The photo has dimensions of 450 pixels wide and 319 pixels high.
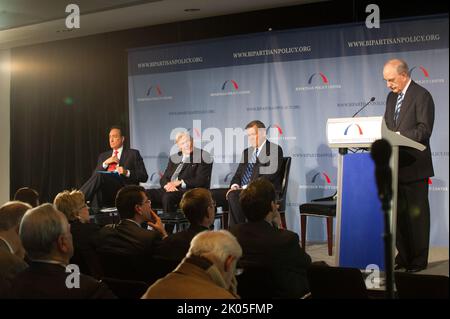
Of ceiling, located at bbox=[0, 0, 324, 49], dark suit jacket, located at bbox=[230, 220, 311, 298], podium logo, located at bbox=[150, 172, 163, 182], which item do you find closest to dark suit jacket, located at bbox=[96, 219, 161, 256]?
dark suit jacket, located at bbox=[230, 220, 311, 298]

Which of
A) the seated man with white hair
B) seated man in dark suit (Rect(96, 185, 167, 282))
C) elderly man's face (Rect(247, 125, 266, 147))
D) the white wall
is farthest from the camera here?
the white wall

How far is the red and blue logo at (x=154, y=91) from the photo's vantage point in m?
8.06

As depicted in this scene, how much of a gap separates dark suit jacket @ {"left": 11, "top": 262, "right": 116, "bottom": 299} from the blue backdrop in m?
4.59

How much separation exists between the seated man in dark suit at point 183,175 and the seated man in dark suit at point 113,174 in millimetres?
327

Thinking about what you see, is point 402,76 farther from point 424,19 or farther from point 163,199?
point 163,199

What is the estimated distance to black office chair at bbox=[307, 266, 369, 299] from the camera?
106 inches

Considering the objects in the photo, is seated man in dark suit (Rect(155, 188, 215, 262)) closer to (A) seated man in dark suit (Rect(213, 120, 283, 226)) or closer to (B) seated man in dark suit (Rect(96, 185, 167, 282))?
(B) seated man in dark suit (Rect(96, 185, 167, 282))

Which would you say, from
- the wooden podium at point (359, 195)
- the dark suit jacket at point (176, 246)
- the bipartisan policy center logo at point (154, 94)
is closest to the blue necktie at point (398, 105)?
the wooden podium at point (359, 195)

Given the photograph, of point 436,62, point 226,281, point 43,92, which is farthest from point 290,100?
point 226,281

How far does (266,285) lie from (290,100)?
4524 mm

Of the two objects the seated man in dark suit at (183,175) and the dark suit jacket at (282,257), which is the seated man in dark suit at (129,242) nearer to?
the dark suit jacket at (282,257)

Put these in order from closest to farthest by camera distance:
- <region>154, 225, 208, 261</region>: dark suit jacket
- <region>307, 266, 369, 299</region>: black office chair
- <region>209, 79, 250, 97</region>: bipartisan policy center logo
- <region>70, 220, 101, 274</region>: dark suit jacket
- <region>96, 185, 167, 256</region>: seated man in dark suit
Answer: <region>307, 266, 369, 299</region>: black office chair < <region>154, 225, 208, 261</region>: dark suit jacket < <region>96, 185, 167, 256</region>: seated man in dark suit < <region>70, 220, 101, 274</region>: dark suit jacket < <region>209, 79, 250, 97</region>: bipartisan policy center logo

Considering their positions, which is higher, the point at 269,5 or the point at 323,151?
the point at 269,5

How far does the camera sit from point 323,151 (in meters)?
6.86
